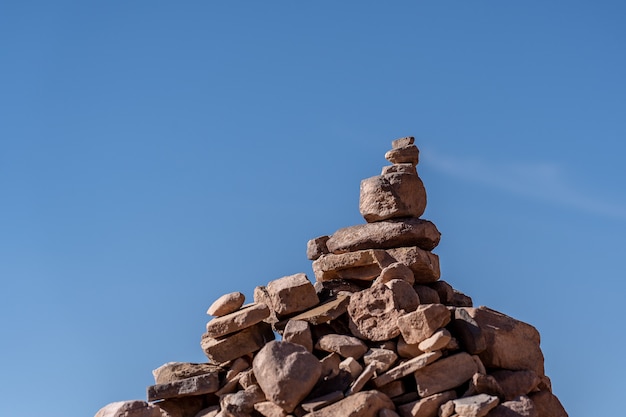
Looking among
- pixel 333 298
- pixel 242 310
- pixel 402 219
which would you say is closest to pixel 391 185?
pixel 402 219

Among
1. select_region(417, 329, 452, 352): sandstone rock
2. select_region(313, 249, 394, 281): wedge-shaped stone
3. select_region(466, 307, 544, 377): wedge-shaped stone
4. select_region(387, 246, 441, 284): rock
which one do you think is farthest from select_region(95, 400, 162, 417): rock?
select_region(466, 307, 544, 377): wedge-shaped stone

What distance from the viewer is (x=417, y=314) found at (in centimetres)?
1391

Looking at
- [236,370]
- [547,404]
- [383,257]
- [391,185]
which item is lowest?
[547,404]

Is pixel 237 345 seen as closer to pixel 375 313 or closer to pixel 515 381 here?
pixel 375 313

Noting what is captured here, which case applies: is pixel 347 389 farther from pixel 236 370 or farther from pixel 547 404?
pixel 547 404

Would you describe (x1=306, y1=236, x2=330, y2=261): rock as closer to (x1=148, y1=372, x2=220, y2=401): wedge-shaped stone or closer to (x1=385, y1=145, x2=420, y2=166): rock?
(x1=385, y1=145, x2=420, y2=166): rock

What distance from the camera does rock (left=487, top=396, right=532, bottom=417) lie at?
1343cm

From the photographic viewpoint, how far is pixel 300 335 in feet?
47.4

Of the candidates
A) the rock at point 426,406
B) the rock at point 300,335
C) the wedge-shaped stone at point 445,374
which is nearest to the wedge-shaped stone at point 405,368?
the wedge-shaped stone at point 445,374

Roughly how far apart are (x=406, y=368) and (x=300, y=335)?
1605 millimetres

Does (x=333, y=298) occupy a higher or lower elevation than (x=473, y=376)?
higher

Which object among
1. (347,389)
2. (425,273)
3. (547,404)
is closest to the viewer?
(347,389)

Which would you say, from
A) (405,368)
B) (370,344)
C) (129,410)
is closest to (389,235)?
(370,344)

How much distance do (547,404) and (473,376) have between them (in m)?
1.51
